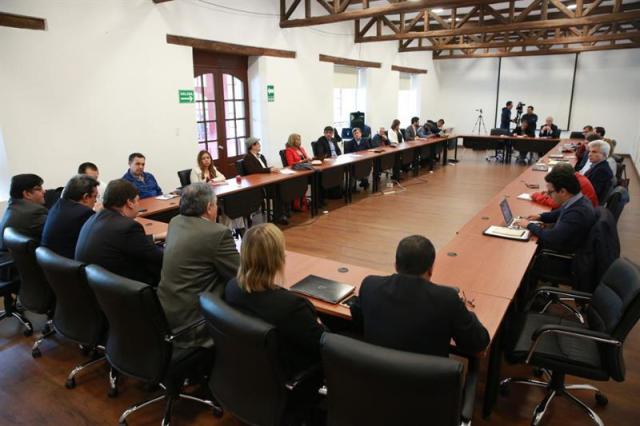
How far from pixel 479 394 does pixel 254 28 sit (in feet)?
22.1

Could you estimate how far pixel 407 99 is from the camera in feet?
47.0

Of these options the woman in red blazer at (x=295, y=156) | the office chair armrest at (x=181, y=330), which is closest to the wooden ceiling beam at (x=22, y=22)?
the woman in red blazer at (x=295, y=156)

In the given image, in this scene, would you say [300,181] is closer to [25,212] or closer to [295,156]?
[295,156]

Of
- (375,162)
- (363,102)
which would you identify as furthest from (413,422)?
(363,102)

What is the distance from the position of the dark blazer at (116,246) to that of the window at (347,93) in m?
8.46

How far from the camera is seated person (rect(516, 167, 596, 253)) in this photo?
3.02m

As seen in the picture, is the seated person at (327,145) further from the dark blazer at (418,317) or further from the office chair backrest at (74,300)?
the dark blazer at (418,317)

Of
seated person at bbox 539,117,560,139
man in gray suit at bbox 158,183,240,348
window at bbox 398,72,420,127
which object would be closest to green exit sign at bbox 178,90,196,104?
man in gray suit at bbox 158,183,240,348

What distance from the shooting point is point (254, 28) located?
7.46 meters

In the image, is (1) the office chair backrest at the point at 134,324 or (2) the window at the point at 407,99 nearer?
(1) the office chair backrest at the point at 134,324

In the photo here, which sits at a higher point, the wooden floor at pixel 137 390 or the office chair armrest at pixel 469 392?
the office chair armrest at pixel 469 392

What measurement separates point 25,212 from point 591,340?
3.58m

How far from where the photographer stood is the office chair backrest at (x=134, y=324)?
6.36ft

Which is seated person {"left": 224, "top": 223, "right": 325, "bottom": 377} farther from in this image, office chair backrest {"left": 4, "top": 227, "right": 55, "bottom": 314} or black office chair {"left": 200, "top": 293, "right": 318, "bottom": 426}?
office chair backrest {"left": 4, "top": 227, "right": 55, "bottom": 314}
